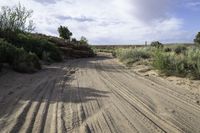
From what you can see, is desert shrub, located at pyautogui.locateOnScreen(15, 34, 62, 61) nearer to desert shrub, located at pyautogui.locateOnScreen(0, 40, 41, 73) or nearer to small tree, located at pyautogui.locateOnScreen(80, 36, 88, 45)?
desert shrub, located at pyautogui.locateOnScreen(0, 40, 41, 73)

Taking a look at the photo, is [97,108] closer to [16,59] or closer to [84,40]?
[16,59]

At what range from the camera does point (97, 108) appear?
9859 millimetres

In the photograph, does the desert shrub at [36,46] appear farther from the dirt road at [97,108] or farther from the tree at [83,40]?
the tree at [83,40]

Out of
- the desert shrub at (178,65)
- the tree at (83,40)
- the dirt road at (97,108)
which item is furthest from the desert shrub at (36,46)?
the tree at (83,40)

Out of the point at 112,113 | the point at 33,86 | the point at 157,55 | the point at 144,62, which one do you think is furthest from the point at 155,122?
the point at 144,62

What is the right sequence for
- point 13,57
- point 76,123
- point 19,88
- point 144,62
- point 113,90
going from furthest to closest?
point 144,62 → point 13,57 → point 19,88 → point 113,90 → point 76,123

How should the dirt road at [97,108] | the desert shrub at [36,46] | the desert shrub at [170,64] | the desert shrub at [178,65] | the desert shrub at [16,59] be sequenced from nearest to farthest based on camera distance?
the dirt road at [97,108]
the desert shrub at [178,65]
the desert shrub at [170,64]
the desert shrub at [16,59]
the desert shrub at [36,46]

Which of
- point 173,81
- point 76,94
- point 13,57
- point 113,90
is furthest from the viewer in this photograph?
point 13,57

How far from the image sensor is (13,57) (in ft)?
66.1

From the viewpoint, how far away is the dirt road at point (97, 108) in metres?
8.04

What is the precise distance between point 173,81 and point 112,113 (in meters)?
7.56

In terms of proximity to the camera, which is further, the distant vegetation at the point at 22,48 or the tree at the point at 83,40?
the tree at the point at 83,40

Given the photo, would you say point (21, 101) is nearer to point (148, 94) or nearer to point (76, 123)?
point (76, 123)

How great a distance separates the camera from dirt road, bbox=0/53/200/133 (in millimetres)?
8036
